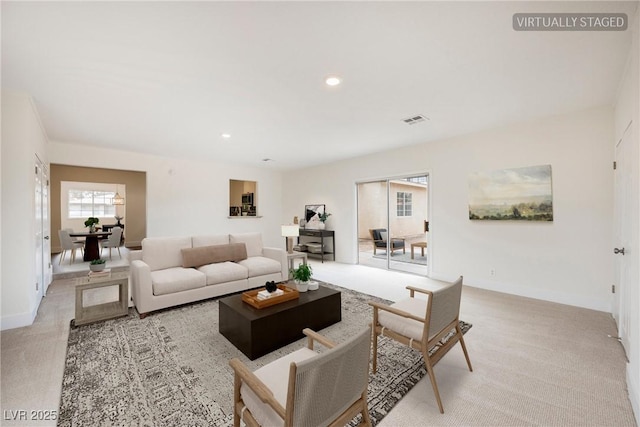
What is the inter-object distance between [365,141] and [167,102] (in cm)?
322

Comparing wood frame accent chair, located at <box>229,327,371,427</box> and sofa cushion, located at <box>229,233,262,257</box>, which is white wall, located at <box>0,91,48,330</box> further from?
wood frame accent chair, located at <box>229,327,371,427</box>

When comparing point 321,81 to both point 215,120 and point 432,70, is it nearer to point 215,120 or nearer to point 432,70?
point 432,70

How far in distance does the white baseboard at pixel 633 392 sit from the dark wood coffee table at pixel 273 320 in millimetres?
2278

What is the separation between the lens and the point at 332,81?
2.66m

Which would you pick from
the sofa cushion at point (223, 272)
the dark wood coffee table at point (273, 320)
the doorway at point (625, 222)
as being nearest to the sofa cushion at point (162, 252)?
the sofa cushion at point (223, 272)

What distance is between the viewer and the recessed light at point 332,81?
102 inches

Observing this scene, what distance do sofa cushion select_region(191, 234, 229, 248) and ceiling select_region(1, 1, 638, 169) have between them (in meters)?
1.78

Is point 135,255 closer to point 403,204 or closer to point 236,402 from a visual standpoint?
point 236,402

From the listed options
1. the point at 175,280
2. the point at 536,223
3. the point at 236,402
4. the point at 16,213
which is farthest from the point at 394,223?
the point at 16,213

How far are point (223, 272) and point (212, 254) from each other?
19.0 inches

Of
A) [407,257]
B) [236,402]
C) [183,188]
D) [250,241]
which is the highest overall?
[183,188]

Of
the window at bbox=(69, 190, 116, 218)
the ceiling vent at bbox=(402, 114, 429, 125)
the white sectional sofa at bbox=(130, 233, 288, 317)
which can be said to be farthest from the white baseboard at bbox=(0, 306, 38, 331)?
the window at bbox=(69, 190, 116, 218)

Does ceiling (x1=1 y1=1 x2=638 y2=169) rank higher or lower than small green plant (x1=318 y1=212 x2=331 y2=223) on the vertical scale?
higher

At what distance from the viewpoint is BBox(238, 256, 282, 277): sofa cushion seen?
163 inches
